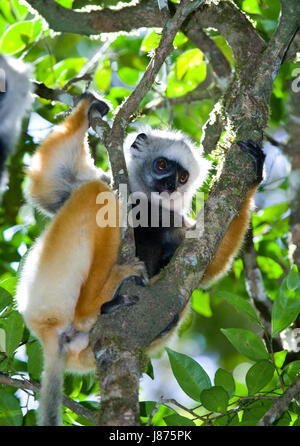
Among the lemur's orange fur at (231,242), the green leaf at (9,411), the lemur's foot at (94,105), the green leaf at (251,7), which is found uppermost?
the green leaf at (251,7)

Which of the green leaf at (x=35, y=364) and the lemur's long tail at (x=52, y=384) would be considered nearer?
the lemur's long tail at (x=52, y=384)

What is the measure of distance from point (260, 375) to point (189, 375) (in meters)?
0.47

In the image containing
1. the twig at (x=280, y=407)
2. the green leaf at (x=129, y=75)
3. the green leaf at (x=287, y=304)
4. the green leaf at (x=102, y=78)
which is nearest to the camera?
the twig at (x=280, y=407)

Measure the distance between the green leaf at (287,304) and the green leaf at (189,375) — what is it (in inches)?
22.3

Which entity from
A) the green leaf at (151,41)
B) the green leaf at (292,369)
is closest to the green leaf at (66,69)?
the green leaf at (151,41)

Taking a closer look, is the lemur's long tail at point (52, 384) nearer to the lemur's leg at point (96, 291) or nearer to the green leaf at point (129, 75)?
the lemur's leg at point (96, 291)

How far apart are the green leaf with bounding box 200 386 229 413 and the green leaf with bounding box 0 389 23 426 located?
1.23 m

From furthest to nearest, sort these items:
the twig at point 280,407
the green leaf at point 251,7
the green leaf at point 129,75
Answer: the green leaf at point 129,75 → the green leaf at point 251,7 → the twig at point 280,407

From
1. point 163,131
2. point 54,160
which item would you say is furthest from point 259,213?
point 54,160

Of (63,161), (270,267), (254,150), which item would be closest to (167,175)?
(63,161)

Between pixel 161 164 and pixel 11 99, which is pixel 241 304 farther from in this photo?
pixel 161 164

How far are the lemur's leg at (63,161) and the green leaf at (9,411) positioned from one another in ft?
5.20

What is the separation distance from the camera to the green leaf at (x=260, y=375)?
362cm

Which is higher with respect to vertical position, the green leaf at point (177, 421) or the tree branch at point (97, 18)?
the tree branch at point (97, 18)
